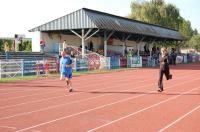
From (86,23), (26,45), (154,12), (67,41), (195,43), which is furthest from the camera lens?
(195,43)

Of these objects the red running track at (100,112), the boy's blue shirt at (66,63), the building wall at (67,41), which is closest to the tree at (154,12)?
the building wall at (67,41)

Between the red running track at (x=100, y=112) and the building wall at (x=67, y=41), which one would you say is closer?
the red running track at (x=100, y=112)

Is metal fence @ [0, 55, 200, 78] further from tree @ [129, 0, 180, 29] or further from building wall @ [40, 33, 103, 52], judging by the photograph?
tree @ [129, 0, 180, 29]

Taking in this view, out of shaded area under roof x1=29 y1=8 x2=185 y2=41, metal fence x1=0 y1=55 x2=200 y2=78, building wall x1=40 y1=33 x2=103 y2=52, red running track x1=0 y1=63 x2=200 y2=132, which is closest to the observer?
red running track x1=0 y1=63 x2=200 y2=132

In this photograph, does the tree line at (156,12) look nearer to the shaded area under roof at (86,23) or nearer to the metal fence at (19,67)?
the shaded area under roof at (86,23)

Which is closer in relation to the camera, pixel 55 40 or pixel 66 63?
pixel 66 63

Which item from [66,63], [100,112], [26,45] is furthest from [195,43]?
[100,112]

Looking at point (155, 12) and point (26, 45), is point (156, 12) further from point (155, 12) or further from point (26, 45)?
point (26, 45)

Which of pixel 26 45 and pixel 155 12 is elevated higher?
pixel 155 12

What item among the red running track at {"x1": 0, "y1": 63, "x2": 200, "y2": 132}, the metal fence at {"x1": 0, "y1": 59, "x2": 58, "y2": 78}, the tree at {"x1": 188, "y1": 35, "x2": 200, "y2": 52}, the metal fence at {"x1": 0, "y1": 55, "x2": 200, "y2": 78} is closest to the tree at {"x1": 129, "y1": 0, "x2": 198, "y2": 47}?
the metal fence at {"x1": 0, "y1": 55, "x2": 200, "y2": 78}

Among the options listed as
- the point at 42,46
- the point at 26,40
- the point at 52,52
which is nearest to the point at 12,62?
the point at 42,46

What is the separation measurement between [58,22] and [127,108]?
2785 centimetres

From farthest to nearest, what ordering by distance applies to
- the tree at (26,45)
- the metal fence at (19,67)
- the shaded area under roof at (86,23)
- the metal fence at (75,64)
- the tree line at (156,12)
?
1. the tree line at (156,12)
2. the tree at (26,45)
3. the shaded area under roof at (86,23)
4. the metal fence at (75,64)
5. the metal fence at (19,67)

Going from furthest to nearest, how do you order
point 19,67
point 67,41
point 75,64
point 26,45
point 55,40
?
1. point 26,45
2. point 67,41
3. point 55,40
4. point 75,64
5. point 19,67
